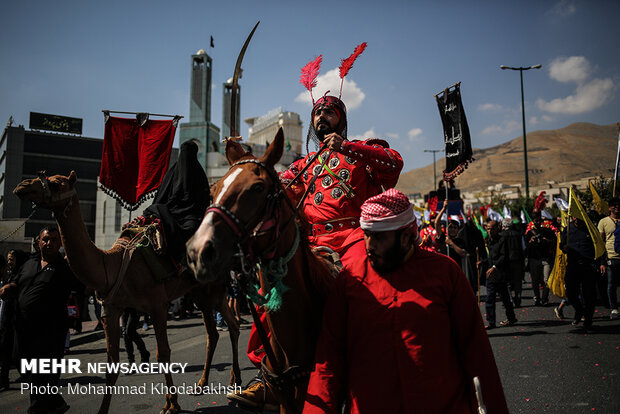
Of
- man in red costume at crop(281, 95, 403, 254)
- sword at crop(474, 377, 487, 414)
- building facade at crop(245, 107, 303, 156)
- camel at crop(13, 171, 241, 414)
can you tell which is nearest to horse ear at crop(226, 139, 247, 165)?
man in red costume at crop(281, 95, 403, 254)

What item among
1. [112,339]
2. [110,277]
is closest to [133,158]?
[110,277]

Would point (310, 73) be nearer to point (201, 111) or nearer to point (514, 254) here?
point (514, 254)

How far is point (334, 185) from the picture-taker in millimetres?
3484

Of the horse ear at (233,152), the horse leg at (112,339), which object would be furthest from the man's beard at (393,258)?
the horse leg at (112,339)

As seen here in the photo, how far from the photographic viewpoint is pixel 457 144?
5.23m

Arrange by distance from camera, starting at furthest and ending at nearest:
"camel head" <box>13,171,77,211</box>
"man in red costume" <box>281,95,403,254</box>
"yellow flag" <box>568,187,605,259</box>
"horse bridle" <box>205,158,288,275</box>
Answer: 1. "yellow flag" <box>568,187,605,259</box>
2. "camel head" <box>13,171,77,211</box>
3. "man in red costume" <box>281,95,403,254</box>
4. "horse bridle" <box>205,158,288,275</box>

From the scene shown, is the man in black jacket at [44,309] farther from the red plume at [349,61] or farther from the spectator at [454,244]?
the spectator at [454,244]

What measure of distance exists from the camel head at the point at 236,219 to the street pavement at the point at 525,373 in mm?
4112

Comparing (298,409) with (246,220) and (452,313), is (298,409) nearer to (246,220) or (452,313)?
(452,313)

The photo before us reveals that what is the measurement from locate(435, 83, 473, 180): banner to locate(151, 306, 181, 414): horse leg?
4.39m

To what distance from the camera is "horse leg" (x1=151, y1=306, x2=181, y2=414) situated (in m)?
5.24

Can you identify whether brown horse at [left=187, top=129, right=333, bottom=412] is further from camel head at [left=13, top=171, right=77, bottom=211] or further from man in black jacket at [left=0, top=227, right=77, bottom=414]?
man in black jacket at [left=0, top=227, right=77, bottom=414]

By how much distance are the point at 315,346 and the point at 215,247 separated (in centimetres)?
109

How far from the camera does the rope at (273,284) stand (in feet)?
7.49
